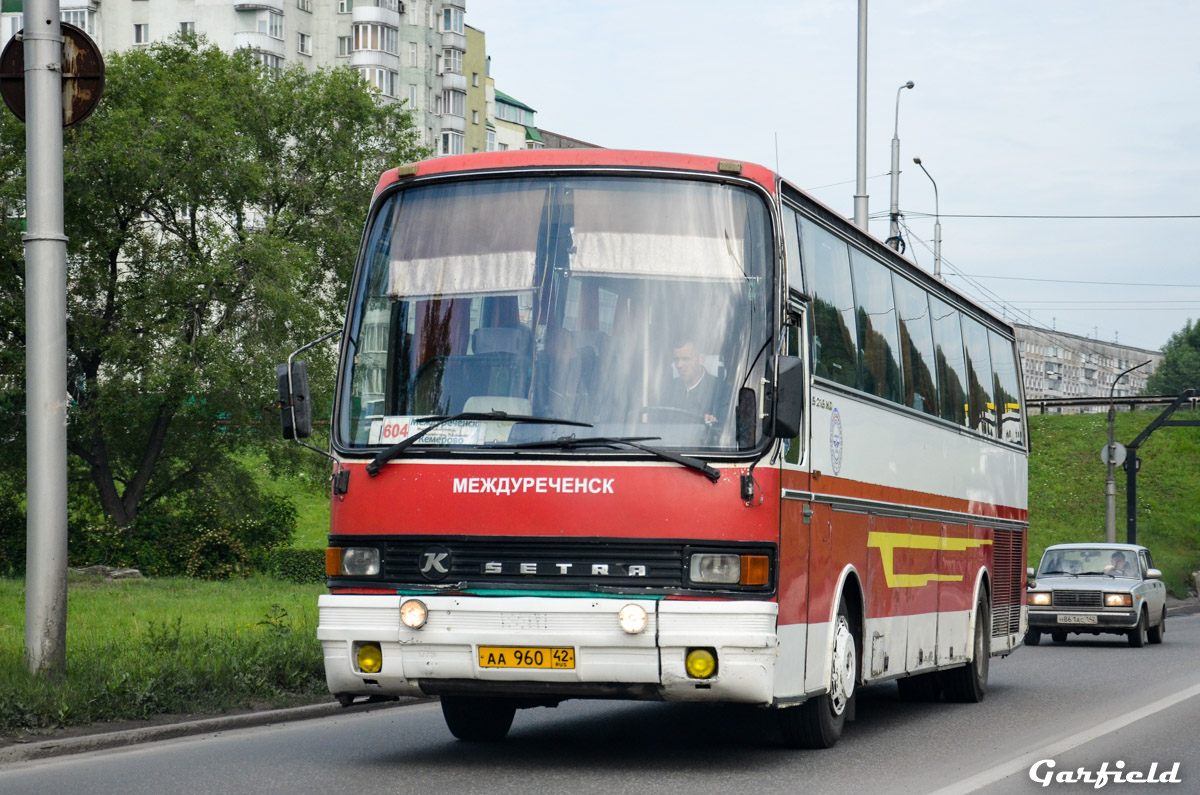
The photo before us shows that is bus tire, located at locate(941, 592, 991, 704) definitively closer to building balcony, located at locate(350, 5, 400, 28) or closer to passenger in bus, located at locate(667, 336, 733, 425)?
passenger in bus, located at locate(667, 336, 733, 425)

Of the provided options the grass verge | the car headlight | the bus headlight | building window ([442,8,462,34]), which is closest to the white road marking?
the bus headlight

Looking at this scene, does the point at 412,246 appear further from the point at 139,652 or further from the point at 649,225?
the point at 139,652

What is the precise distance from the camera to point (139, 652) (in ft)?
46.3

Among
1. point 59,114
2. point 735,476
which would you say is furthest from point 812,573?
point 59,114

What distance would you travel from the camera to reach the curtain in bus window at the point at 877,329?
39.5 feet

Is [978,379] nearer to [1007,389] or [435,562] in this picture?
[1007,389]

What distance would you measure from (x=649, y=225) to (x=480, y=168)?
42.9 inches

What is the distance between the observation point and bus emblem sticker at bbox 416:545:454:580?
30.6 ft

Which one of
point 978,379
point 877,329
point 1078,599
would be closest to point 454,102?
point 1078,599

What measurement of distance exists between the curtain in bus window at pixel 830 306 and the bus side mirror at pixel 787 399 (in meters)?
1.35

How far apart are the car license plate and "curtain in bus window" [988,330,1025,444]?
9552mm

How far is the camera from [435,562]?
30.7 feet

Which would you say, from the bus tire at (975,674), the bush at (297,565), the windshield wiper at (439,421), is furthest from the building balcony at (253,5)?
the windshield wiper at (439,421)

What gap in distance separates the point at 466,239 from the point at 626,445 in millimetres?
1592
